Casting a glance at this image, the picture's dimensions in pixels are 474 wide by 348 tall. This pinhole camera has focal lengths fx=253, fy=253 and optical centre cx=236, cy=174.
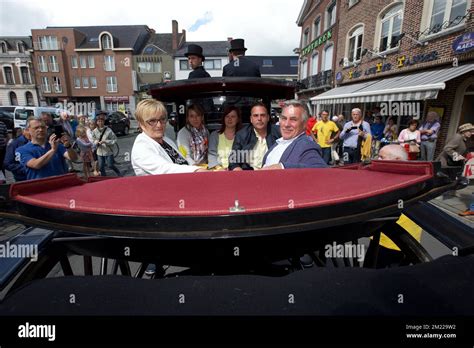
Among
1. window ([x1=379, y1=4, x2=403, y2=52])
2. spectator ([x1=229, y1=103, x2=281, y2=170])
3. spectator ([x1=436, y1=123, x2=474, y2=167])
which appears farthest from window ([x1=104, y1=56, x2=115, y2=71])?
spectator ([x1=436, y1=123, x2=474, y2=167])

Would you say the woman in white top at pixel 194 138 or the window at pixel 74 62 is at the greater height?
the window at pixel 74 62

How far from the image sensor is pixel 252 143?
3.06 metres

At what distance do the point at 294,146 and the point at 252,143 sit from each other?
3.02 feet

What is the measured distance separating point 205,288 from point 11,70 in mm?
51206

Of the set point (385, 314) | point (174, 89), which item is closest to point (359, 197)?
point (385, 314)

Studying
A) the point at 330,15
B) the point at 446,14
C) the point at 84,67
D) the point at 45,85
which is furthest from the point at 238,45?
the point at 45,85

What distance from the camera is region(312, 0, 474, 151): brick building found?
7789 millimetres

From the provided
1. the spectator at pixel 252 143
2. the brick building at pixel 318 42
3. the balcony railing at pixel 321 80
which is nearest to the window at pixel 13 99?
the brick building at pixel 318 42

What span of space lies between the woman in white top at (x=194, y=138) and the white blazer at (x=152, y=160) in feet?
3.86

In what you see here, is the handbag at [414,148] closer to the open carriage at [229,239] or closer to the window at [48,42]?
the open carriage at [229,239]

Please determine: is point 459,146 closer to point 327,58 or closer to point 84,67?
point 327,58

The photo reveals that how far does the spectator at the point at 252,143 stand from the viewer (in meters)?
3.00

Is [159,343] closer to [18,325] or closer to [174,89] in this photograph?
[18,325]

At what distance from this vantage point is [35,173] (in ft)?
11.5
